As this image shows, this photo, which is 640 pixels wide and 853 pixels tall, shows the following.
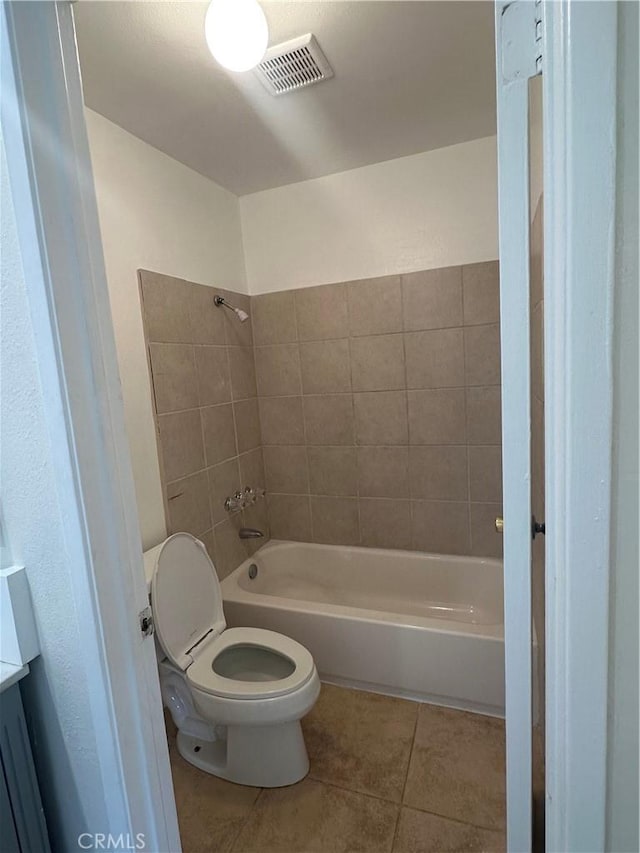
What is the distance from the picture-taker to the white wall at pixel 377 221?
203cm

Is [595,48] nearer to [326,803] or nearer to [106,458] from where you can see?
[106,458]

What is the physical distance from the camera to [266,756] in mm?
1450

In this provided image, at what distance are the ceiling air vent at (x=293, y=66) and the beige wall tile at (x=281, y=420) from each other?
56.5 inches

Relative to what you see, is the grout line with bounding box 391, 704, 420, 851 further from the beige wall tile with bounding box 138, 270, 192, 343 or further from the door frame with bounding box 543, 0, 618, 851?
the beige wall tile with bounding box 138, 270, 192, 343

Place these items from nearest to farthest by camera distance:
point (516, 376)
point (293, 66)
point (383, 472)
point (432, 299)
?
point (516, 376), point (293, 66), point (432, 299), point (383, 472)

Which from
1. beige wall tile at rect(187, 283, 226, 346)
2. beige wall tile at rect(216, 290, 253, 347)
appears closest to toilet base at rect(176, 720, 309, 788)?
beige wall tile at rect(187, 283, 226, 346)

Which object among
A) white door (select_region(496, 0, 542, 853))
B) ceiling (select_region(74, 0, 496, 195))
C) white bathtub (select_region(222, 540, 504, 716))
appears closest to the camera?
white door (select_region(496, 0, 542, 853))

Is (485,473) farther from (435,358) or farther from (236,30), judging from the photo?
(236,30)

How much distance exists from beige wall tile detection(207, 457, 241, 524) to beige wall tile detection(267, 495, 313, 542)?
0.38 m

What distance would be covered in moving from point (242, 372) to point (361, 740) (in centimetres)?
180

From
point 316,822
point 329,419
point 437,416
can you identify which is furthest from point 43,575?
point 437,416

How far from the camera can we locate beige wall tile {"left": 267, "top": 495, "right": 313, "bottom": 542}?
2.55m

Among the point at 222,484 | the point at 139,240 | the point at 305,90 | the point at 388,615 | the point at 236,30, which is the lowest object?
the point at 388,615

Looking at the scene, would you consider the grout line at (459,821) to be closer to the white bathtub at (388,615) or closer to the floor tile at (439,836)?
the floor tile at (439,836)
